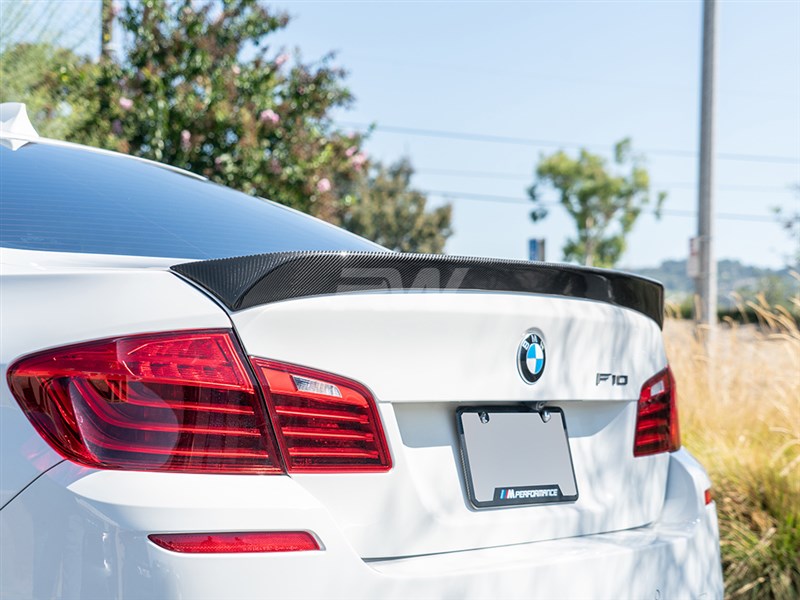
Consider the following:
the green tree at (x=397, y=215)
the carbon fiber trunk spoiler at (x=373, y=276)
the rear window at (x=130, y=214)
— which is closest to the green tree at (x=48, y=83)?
the rear window at (x=130, y=214)

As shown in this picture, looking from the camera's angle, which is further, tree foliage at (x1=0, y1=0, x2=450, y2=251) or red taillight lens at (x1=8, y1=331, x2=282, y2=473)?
tree foliage at (x1=0, y1=0, x2=450, y2=251)

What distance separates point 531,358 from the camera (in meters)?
1.85

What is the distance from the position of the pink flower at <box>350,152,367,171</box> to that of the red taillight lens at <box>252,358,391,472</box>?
36.1 ft

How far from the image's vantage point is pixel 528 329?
1839 millimetres

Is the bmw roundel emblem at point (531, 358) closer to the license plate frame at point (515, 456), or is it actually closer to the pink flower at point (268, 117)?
the license plate frame at point (515, 456)

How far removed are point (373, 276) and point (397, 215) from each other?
48592 mm

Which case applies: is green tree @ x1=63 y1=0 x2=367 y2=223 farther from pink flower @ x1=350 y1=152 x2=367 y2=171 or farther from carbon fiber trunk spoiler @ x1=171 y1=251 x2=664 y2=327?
carbon fiber trunk spoiler @ x1=171 y1=251 x2=664 y2=327

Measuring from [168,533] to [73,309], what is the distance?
429 millimetres

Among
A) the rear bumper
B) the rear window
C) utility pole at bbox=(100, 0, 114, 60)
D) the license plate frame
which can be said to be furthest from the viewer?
utility pole at bbox=(100, 0, 114, 60)

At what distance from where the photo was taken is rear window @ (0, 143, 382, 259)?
6.51ft

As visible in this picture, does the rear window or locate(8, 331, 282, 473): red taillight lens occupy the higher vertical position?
the rear window

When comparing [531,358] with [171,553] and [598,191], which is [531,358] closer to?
[171,553]

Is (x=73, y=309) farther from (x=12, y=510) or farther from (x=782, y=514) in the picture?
(x=782, y=514)

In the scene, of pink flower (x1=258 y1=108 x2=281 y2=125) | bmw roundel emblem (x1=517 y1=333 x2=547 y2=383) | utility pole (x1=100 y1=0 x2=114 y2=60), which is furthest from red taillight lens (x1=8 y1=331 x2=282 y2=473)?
utility pole (x1=100 y1=0 x2=114 y2=60)
